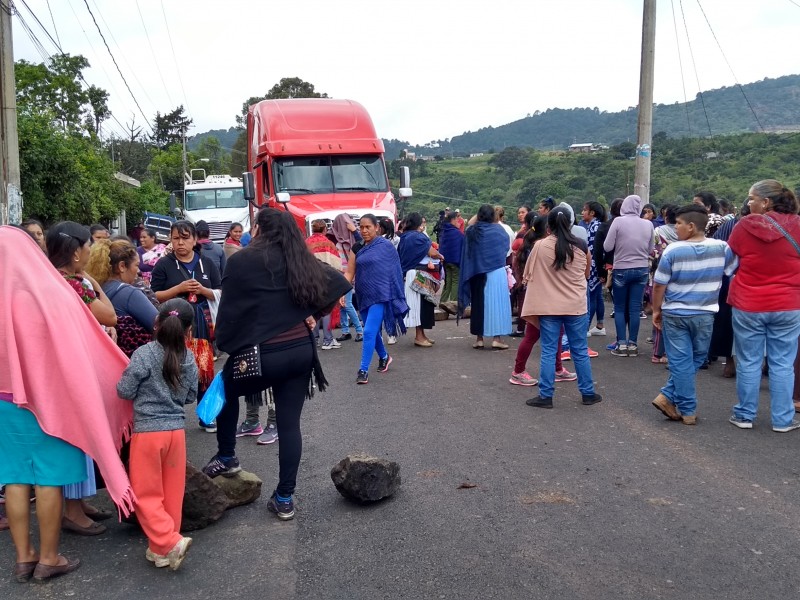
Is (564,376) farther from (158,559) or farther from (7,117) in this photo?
(7,117)

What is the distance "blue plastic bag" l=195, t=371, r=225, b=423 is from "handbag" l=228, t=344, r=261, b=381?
0.93ft

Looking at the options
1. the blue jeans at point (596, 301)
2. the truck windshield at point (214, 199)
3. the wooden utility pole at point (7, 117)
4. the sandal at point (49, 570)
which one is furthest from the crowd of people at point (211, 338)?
the truck windshield at point (214, 199)

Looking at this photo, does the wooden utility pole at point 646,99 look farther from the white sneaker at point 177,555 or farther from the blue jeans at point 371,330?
the white sneaker at point 177,555

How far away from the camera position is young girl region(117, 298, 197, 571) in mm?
4074

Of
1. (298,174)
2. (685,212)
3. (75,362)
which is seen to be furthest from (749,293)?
(298,174)

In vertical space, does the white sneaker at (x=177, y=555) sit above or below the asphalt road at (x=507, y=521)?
above

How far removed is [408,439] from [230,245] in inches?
227

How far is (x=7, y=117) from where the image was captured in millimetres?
12562

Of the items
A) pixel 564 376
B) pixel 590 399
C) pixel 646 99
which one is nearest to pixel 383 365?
pixel 564 376

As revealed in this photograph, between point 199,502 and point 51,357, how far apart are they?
1.25m

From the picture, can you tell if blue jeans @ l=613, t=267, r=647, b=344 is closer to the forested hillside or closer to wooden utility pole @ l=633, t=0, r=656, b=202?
wooden utility pole @ l=633, t=0, r=656, b=202

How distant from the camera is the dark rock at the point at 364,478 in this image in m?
4.75

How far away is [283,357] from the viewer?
4.54 meters

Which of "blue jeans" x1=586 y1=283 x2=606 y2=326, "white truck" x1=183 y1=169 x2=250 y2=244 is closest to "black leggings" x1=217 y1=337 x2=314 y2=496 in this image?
"blue jeans" x1=586 y1=283 x2=606 y2=326
